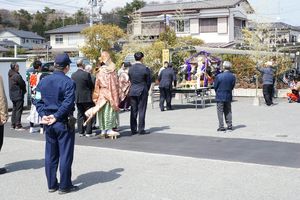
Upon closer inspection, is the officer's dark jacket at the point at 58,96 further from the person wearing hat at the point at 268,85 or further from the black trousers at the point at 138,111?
the person wearing hat at the point at 268,85

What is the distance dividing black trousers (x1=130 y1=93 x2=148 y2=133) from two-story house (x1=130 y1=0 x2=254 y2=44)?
3225 cm

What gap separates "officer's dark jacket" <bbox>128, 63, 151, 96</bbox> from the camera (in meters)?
10.7

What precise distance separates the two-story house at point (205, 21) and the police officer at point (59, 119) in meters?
37.0

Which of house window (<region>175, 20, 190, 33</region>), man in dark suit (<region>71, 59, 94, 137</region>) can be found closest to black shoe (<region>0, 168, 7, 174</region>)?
man in dark suit (<region>71, 59, 94, 137</region>)

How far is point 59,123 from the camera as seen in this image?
5.92m

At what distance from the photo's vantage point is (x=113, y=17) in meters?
72.6

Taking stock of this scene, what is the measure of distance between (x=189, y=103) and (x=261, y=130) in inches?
297

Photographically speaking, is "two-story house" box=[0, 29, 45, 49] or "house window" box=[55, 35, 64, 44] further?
"two-story house" box=[0, 29, 45, 49]

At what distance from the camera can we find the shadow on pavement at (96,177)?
6508mm

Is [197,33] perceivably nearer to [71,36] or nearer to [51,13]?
[71,36]

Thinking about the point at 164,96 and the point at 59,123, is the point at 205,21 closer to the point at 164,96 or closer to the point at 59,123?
the point at 164,96

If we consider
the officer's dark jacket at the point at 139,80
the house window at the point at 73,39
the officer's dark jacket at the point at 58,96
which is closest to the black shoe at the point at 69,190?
the officer's dark jacket at the point at 58,96

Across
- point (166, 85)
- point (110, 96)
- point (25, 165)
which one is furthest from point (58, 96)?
point (166, 85)

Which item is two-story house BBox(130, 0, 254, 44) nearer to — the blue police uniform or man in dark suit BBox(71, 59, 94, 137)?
man in dark suit BBox(71, 59, 94, 137)
